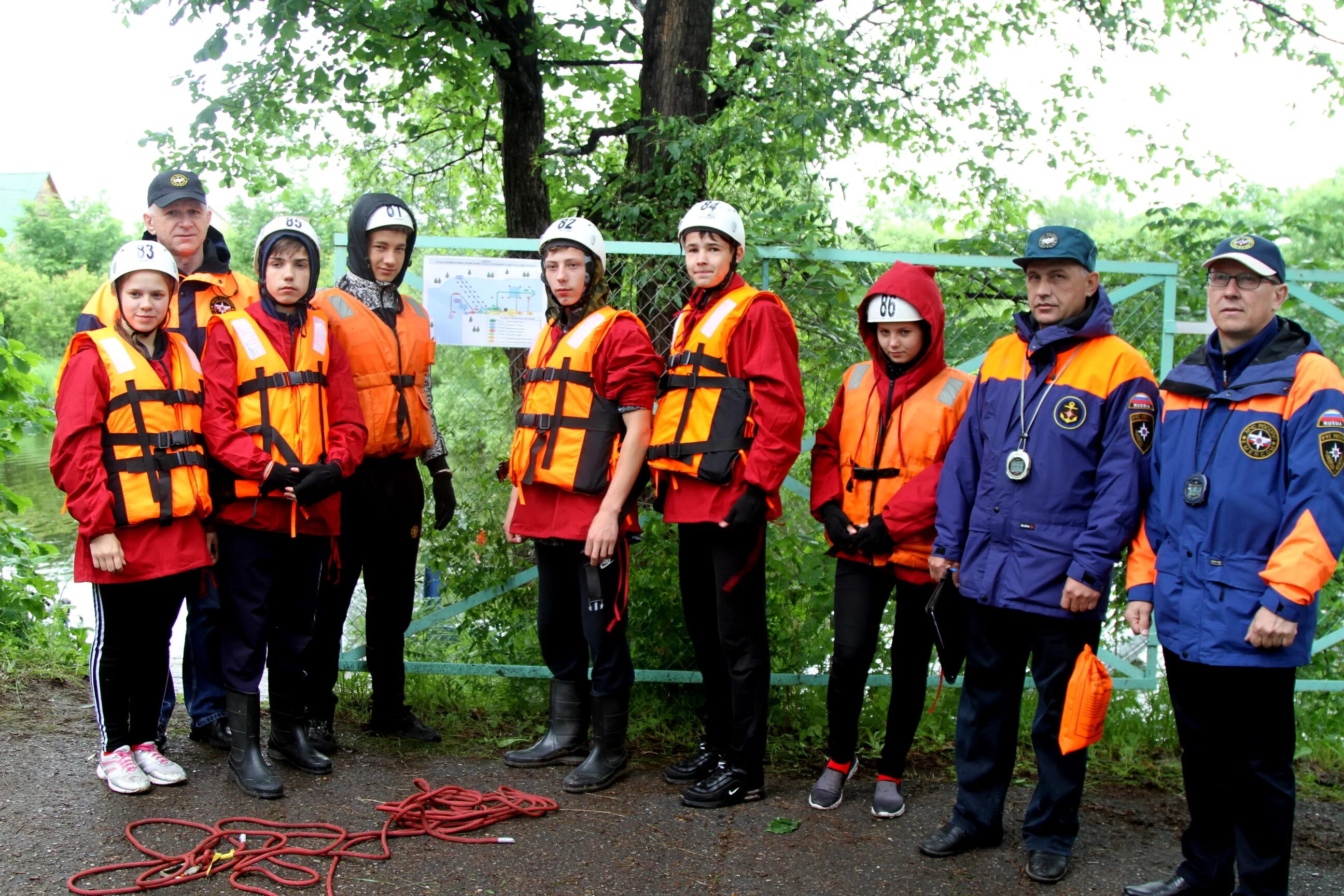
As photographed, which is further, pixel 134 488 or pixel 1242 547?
pixel 134 488

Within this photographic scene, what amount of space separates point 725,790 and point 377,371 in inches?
86.2

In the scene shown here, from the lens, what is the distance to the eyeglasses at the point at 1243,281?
327 cm

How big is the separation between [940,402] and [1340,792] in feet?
8.02

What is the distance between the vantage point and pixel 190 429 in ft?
13.6

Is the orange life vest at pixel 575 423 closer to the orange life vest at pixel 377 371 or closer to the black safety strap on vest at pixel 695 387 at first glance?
the black safety strap on vest at pixel 695 387

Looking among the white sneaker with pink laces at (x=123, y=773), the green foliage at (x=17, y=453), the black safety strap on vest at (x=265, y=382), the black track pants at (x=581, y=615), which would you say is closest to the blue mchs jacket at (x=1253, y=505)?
the black track pants at (x=581, y=615)

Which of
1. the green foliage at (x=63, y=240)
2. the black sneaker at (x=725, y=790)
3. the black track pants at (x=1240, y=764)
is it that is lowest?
the black sneaker at (x=725, y=790)

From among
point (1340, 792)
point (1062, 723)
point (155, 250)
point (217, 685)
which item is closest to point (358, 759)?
point (217, 685)

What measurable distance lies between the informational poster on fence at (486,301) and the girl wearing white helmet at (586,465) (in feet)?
1.79

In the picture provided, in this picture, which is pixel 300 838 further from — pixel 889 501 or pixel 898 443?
pixel 898 443

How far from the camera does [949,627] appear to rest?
4043 millimetres

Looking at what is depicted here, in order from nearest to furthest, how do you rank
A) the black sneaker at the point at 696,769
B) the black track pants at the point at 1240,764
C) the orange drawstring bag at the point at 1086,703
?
the black track pants at the point at 1240,764 < the orange drawstring bag at the point at 1086,703 < the black sneaker at the point at 696,769

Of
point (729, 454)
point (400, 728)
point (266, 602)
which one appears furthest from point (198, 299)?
point (729, 454)

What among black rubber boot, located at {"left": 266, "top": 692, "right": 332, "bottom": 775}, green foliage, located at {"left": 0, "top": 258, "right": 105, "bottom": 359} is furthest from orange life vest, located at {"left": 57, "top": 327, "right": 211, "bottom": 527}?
green foliage, located at {"left": 0, "top": 258, "right": 105, "bottom": 359}
